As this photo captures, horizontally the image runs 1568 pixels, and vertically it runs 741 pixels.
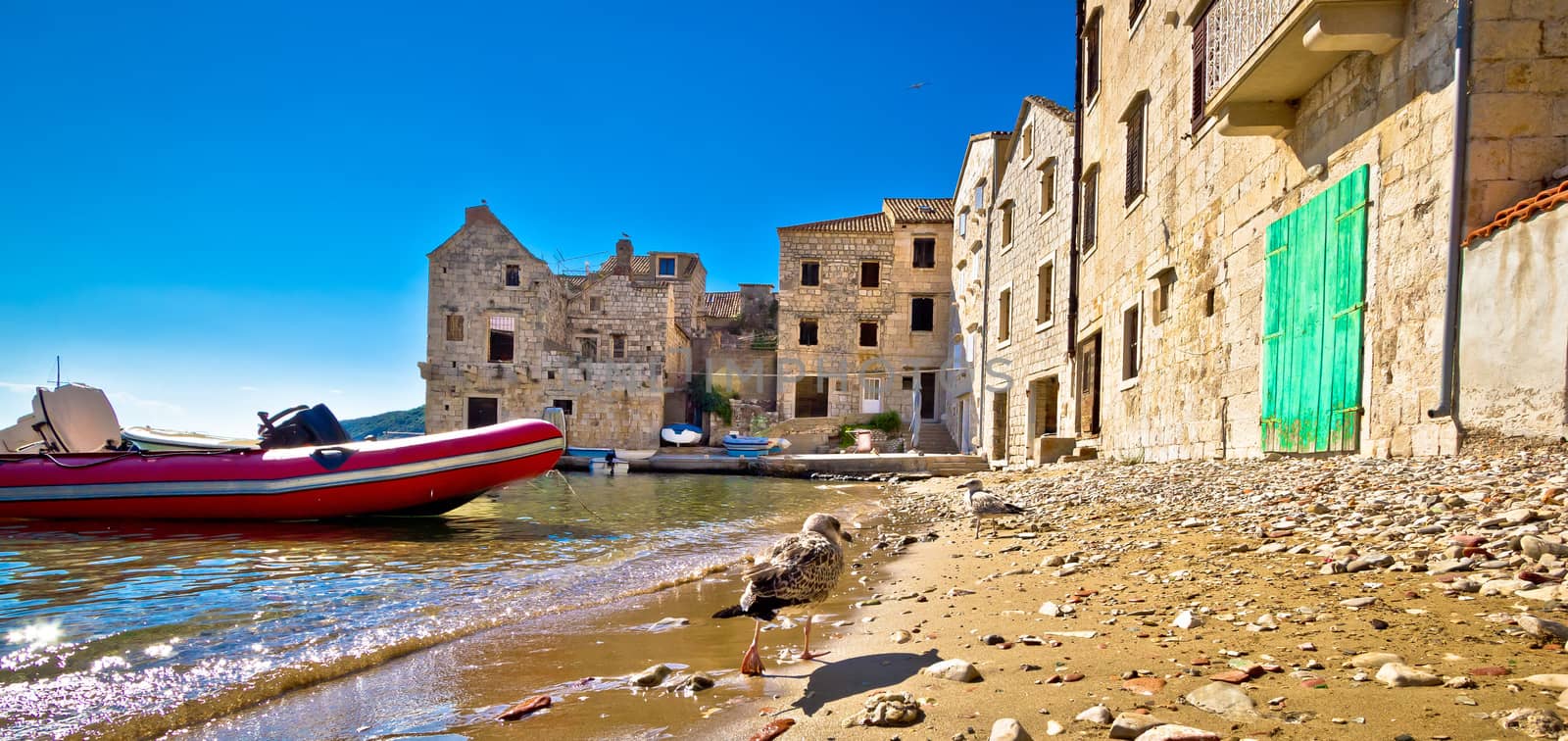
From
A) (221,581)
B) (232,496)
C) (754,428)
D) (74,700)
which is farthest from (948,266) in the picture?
(74,700)

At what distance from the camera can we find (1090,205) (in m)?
14.2

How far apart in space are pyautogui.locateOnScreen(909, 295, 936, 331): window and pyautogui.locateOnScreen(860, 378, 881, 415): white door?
2480 millimetres

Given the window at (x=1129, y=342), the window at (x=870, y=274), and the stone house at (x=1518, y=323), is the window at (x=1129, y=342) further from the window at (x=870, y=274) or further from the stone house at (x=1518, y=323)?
the window at (x=870, y=274)

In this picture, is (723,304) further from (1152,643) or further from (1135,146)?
(1152,643)

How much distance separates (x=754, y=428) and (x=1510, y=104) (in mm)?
25721

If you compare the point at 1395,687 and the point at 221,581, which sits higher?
the point at 1395,687

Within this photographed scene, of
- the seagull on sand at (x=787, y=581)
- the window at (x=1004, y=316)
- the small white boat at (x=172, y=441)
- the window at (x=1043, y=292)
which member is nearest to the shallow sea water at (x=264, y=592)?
the seagull on sand at (x=787, y=581)

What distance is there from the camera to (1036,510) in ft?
25.3

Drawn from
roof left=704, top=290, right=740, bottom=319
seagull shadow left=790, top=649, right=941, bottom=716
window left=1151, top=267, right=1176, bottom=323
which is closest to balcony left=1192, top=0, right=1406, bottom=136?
window left=1151, top=267, right=1176, bottom=323

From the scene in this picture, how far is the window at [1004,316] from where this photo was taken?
1933cm

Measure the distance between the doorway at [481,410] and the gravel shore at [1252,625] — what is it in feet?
91.0

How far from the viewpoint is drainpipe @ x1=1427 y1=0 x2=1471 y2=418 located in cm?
508

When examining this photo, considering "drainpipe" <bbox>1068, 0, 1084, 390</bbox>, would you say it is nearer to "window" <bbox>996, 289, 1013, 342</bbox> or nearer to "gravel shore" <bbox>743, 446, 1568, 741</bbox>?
"window" <bbox>996, 289, 1013, 342</bbox>

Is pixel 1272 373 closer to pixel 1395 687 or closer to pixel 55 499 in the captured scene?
pixel 1395 687
